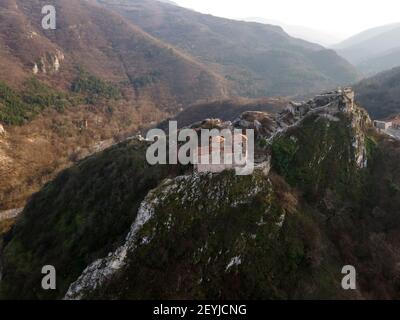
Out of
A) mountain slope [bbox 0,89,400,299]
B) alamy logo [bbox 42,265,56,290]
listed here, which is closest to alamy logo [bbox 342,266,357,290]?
mountain slope [bbox 0,89,400,299]

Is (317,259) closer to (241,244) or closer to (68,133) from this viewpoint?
(241,244)

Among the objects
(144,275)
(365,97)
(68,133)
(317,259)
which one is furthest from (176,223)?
(365,97)

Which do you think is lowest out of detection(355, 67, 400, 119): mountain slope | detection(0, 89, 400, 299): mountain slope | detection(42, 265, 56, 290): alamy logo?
detection(42, 265, 56, 290): alamy logo

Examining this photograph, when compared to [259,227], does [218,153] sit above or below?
above

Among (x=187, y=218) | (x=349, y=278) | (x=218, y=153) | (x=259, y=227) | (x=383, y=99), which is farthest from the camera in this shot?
(x=383, y=99)

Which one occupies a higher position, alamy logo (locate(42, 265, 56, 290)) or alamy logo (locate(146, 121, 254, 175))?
alamy logo (locate(146, 121, 254, 175))

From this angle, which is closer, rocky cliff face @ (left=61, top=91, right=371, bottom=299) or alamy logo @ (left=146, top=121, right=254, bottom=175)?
rocky cliff face @ (left=61, top=91, right=371, bottom=299)

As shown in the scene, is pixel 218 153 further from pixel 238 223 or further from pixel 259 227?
pixel 259 227

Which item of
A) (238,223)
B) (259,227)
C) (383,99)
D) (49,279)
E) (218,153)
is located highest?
(383,99)

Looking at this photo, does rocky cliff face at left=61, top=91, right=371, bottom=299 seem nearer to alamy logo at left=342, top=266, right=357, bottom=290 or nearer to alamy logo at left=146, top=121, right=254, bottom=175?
alamy logo at left=146, top=121, right=254, bottom=175

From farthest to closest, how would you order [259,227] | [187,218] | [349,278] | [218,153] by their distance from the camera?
[218,153], [187,218], [259,227], [349,278]

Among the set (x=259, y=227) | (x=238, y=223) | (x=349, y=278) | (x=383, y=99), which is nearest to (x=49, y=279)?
(x=238, y=223)
